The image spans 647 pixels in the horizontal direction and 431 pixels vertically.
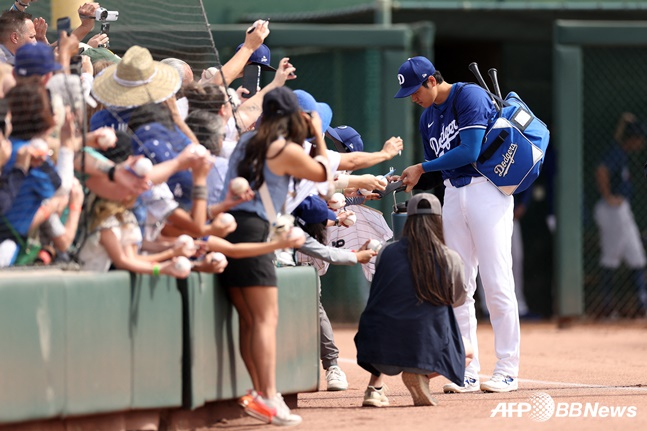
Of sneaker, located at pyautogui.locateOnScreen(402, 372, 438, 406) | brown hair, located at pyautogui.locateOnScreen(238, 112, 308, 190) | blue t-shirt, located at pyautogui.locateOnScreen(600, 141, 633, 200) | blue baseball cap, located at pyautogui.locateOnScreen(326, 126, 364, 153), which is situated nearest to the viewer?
brown hair, located at pyautogui.locateOnScreen(238, 112, 308, 190)

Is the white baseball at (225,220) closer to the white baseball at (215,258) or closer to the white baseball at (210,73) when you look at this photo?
the white baseball at (215,258)

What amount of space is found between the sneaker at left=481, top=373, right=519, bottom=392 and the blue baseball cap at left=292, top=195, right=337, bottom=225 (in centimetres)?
143

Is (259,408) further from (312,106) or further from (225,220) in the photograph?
(312,106)

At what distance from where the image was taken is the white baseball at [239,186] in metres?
6.06

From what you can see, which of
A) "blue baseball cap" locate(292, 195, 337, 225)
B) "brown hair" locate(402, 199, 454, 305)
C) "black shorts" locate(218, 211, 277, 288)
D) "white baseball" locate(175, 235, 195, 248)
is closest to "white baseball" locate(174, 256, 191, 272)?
"white baseball" locate(175, 235, 195, 248)

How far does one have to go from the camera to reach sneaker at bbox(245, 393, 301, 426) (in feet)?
20.4

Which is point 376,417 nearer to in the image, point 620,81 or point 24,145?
point 24,145

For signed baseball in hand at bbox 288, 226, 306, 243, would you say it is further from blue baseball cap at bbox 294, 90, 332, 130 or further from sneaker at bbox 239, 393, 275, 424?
blue baseball cap at bbox 294, 90, 332, 130

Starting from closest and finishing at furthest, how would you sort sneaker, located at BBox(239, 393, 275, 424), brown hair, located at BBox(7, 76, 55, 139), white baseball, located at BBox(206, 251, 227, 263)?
1. brown hair, located at BBox(7, 76, 55, 139)
2. white baseball, located at BBox(206, 251, 227, 263)
3. sneaker, located at BBox(239, 393, 275, 424)

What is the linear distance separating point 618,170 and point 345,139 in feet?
23.2

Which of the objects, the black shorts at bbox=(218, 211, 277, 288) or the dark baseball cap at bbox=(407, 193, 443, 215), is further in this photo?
the dark baseball cap at bbox=(407, 193, 443, 215)

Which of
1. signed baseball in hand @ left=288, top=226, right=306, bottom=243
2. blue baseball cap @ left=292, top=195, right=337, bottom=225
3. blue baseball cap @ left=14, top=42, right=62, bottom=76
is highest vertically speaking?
blue baseball cap @ left=14, top=42, right=62, bottom=76

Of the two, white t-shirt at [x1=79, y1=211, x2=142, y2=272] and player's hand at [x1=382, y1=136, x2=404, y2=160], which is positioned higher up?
player's hand at [x1=382, y1=136, x2=404, y2=160]

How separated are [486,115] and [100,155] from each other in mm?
2864
